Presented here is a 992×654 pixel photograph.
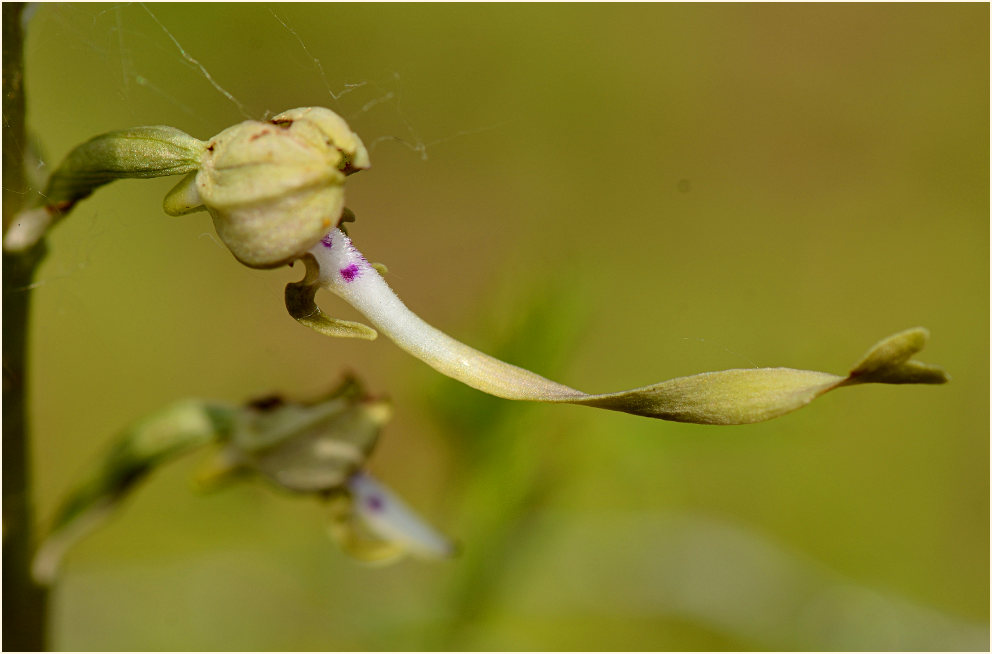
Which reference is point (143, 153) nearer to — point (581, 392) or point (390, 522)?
point (581, 392)

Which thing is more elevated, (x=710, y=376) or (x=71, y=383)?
(x=710, y=376)

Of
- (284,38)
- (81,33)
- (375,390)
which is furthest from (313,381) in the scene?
(81,33)

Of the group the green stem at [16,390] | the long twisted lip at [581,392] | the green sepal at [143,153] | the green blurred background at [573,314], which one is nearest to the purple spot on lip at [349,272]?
the long twisted lip at [581,392]

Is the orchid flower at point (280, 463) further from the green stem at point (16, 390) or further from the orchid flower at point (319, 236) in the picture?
the orchid flower at point (319, 236)

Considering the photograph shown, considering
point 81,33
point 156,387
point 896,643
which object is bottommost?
point 156,387

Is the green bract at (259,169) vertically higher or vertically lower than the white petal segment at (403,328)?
higher

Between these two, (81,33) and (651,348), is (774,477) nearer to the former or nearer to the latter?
(651,348)

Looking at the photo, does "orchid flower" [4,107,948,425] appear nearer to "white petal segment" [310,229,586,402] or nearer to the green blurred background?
"white petal segment" [310,229,586,402]

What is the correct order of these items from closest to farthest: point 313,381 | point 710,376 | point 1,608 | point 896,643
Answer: point 710,376, point 1,608, point 896,643, point 313,381
